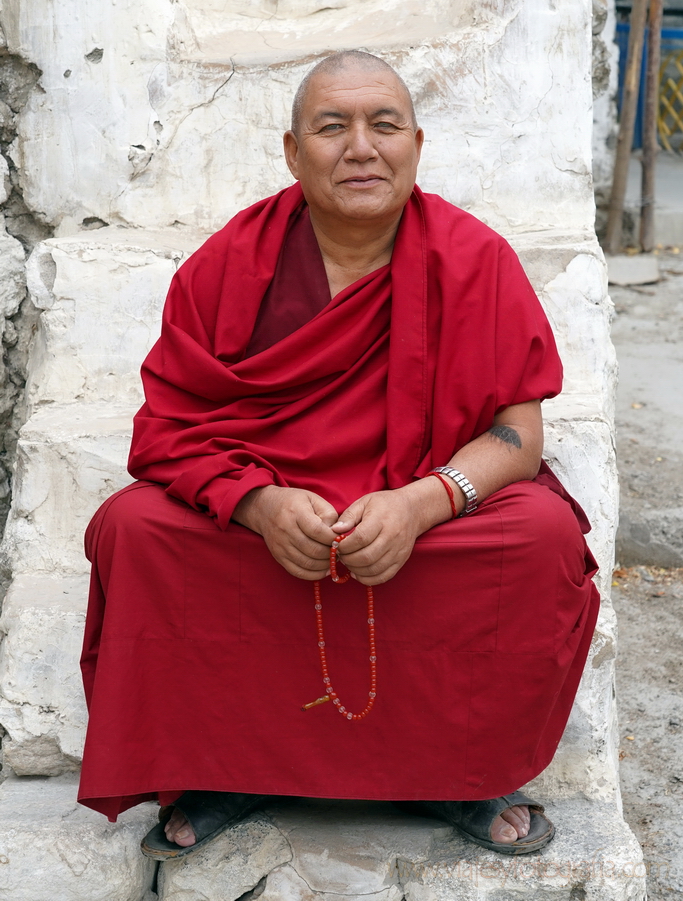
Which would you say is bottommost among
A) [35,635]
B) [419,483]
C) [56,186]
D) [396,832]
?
[396,832]

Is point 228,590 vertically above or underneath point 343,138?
underneath

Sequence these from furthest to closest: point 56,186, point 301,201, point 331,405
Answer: point 56,186 < point 301,201 < point 331,405

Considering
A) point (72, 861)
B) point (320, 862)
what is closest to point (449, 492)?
point (320, 862)

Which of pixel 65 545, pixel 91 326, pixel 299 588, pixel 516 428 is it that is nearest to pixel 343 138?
pixel 516 428

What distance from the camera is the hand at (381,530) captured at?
1.90m

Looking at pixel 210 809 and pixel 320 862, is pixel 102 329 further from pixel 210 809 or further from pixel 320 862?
pixel 320 862

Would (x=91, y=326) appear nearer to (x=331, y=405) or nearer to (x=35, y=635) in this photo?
(x=35, y=635)

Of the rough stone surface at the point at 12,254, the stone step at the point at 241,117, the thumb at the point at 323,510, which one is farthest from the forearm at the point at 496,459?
the rough stone surface at the point at 12,254

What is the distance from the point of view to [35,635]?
2562 millimetres

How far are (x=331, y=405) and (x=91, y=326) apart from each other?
3.63 ft

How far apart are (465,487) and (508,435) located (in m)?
0.16

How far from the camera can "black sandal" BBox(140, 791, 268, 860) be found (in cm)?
214

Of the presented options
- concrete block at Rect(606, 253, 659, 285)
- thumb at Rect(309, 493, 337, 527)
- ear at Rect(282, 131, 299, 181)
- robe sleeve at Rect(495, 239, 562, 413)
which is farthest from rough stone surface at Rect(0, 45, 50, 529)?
concrete block at Rect(606, 253, 659, 285)

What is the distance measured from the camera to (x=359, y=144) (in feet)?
7.04
